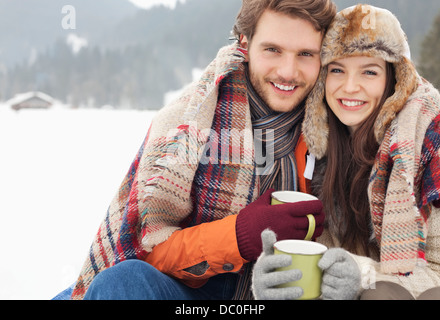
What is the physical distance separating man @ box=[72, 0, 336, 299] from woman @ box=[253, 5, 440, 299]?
12cm

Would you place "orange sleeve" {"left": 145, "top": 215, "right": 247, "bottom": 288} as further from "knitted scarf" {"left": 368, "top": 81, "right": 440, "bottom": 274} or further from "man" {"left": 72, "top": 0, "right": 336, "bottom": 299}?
"knitted scarf" {"left": 368, "top": 81, "right": 440, "bottom": 274}

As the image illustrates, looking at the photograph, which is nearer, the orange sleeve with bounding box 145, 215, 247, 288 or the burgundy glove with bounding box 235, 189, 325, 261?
the burgundy glove with bounding box 235, 189, 325, 261

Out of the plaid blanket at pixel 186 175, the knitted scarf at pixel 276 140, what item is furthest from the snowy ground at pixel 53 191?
the knitted scarf at pixel 276 140

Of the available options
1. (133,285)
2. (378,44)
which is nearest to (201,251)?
(133,285)

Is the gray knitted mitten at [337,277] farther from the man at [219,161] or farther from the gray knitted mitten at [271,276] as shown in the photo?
the man at [219,161]

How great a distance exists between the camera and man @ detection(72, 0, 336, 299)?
5.51 ft

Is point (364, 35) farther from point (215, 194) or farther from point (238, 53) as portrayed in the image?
point (215, 194)

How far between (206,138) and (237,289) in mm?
685

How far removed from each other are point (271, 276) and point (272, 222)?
32cm

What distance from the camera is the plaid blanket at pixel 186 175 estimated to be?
1.74 meters

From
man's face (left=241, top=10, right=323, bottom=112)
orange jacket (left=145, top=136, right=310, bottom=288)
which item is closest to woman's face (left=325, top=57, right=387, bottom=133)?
man's face (left=241, top=10, right=323, bottom=112)

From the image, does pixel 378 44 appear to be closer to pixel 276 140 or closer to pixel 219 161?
pixel 276 140

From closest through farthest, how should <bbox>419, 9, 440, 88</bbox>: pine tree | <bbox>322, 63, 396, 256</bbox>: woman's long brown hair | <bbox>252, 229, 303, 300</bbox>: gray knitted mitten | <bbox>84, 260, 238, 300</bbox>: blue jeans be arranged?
<bbox>252, 229, 303, 300</bbox>: gray knitted mitten, <bbox>84, 260, 238, 300</bbox>: blue jeans, <bbox>322, 63, 396, 256</bbox>: woman's long brown hair, <bbox>419, 9, 440, 88</bbox>: pine tree
